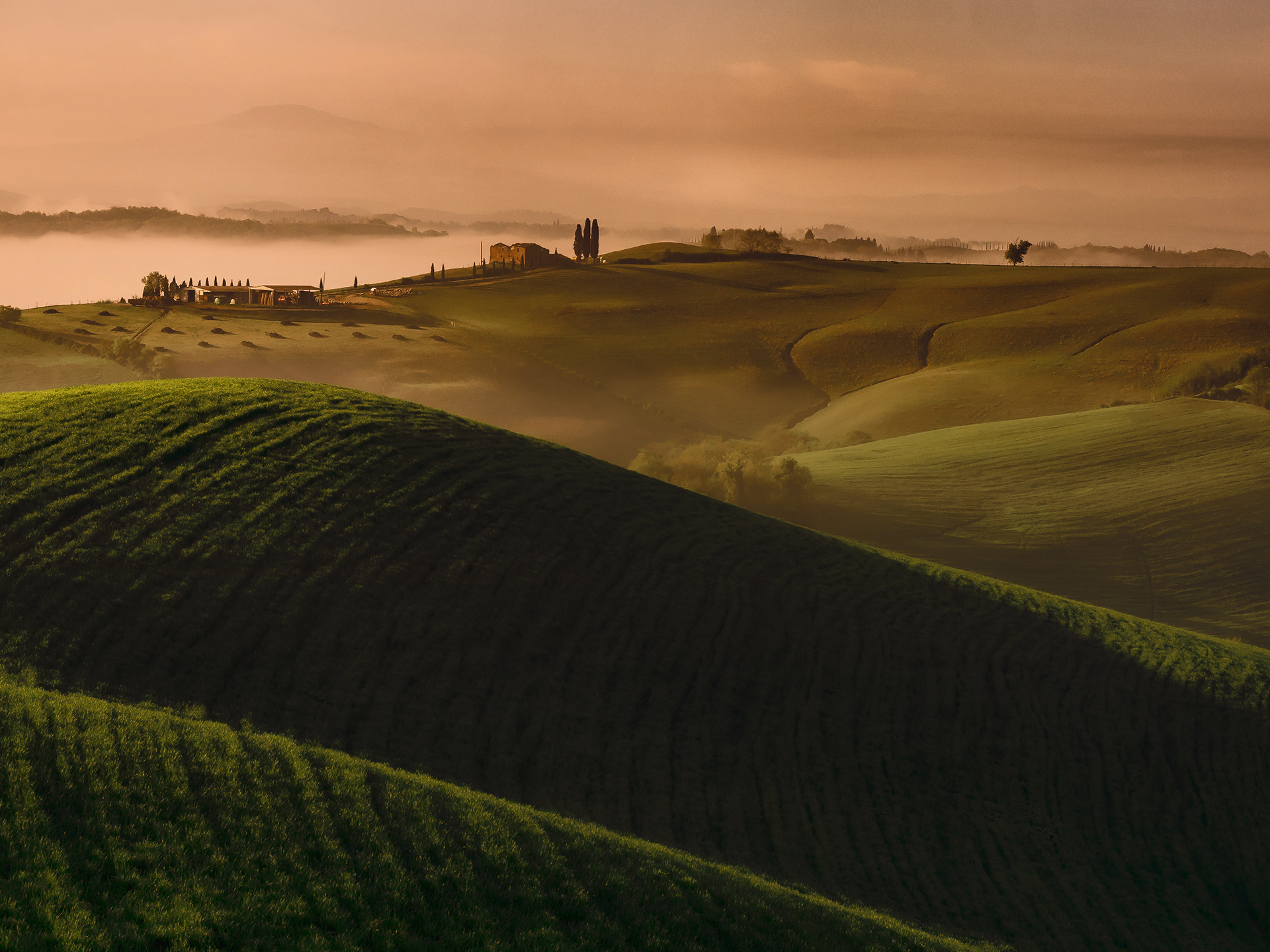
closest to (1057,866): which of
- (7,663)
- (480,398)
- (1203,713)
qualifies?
(1203,713)

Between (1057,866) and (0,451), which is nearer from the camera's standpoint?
(1057,866)

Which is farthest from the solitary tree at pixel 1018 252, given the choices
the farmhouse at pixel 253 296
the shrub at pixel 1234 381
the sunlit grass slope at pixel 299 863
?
the sunlit grass slope at pixel 299 863

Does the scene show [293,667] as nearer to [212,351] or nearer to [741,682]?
[741,682]

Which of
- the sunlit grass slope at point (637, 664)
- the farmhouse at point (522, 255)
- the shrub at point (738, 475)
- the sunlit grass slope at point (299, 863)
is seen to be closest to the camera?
the sunlit grass slope at point (299, 863)

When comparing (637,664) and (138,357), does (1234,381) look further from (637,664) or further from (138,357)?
(138,357)

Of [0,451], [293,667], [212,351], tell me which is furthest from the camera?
[212,351]

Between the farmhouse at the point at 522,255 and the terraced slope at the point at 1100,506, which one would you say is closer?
the terraced slope at the point at 1100,506

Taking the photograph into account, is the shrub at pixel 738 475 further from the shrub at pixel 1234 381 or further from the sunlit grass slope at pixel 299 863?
the shrub at pixel 1234 381
